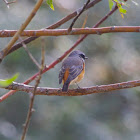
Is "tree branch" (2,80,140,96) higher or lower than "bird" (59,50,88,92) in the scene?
higher

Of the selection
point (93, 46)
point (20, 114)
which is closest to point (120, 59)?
point (93, 46)

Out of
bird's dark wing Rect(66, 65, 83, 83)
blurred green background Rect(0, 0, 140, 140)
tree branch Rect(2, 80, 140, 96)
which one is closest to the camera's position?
tree branch Rect(2, 80, 140, 96)

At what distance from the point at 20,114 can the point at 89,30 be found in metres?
4.47

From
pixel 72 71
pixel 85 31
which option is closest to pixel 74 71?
pixel 72 71

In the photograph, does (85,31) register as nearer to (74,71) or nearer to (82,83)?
(74,71)

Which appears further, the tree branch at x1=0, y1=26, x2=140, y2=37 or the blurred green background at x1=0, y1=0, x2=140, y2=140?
the blurred green background at x1=0, y1=0, x2=140, y2=140

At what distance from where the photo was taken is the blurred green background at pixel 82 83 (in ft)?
20.4

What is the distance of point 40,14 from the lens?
653 cm

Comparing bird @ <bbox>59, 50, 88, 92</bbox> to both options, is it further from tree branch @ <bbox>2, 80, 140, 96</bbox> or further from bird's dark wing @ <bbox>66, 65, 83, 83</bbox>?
tree branch @ <bbox>2, 80, 140, 96</bbox>

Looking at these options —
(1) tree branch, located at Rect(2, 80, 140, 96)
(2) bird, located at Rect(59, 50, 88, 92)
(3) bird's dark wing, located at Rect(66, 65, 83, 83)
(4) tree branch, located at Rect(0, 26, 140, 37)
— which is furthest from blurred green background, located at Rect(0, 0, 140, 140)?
(4) tree branch, located at Rect(0, 26, 140, 37)

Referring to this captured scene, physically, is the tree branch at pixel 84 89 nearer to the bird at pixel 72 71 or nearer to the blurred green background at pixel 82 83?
the bird at pixel 72 71

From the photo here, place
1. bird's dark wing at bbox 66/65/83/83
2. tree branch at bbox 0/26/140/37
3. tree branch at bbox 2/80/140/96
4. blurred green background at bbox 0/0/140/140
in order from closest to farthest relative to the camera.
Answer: tree branch at bbox 0/26/140/37
tree branch at bbox 2/80/140/96
bird's dark wing at bbox 66/65/83/83
blurred green background at bbox 0/0/140/140

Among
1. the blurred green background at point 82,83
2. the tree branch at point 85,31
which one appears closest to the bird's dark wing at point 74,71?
the blurred green background at point 82,83

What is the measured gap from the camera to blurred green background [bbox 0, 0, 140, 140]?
20.4ft
